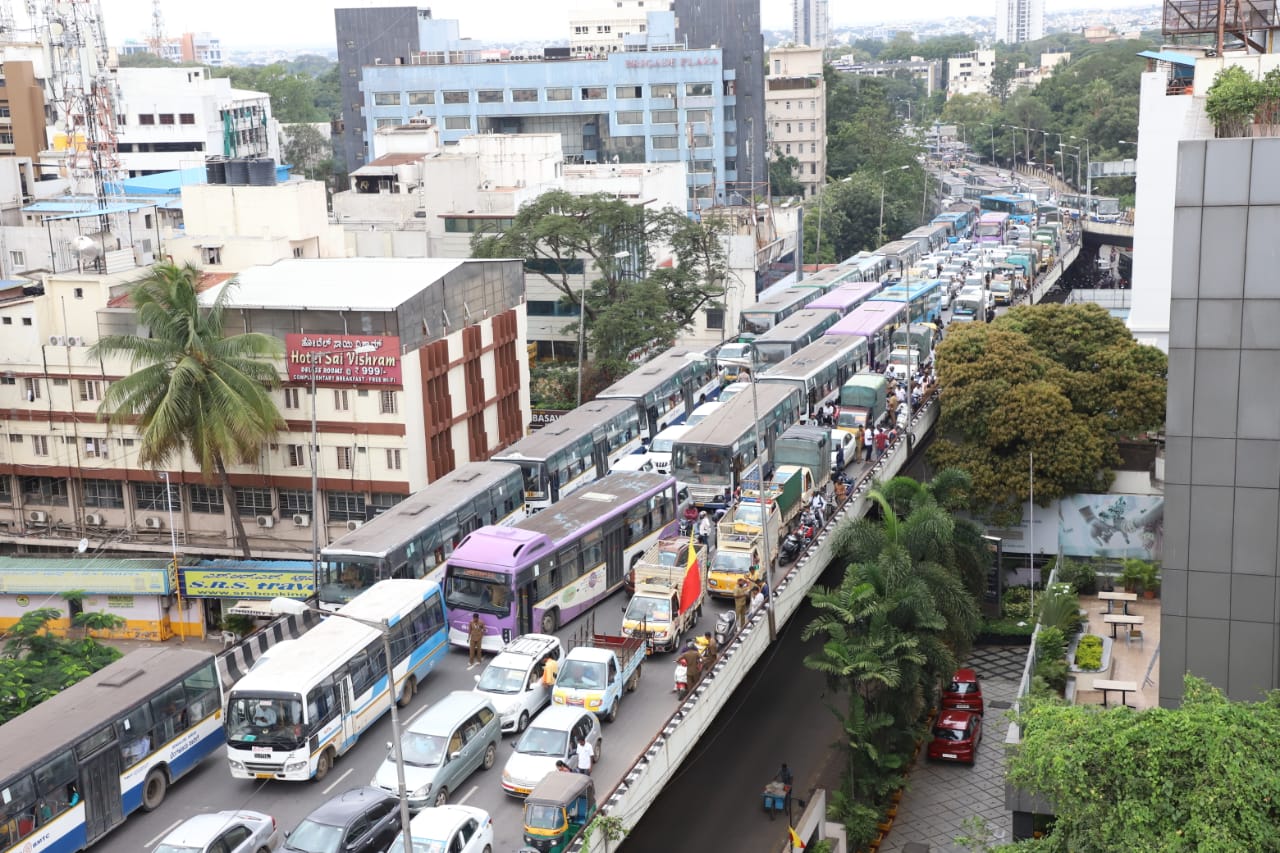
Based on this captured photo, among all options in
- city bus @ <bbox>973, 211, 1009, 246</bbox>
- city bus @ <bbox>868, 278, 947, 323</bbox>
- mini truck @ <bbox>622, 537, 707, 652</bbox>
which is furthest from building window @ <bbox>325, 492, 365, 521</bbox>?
city bus @ <bbox>973, 211, 1009, 246</bbox>

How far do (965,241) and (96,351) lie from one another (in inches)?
2397

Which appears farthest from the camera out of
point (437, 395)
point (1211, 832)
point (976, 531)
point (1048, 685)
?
point (437, 395)

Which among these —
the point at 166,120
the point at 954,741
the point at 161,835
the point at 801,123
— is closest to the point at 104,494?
the point at 161,835

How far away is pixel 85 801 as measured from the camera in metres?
23.0

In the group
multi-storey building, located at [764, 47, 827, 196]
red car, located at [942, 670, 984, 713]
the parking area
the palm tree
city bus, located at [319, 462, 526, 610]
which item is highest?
multi-storey building, located at [764, 47, 827, 196]

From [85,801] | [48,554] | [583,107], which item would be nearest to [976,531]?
[85,801]

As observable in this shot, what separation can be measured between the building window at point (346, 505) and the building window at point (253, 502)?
1.98 metres

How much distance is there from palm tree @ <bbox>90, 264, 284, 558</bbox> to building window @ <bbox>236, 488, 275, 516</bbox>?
1995mm

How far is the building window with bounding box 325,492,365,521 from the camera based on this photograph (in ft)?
132

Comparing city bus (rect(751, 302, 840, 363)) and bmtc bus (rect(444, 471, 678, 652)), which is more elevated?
city bus (rect(751, 302, 840, 363))

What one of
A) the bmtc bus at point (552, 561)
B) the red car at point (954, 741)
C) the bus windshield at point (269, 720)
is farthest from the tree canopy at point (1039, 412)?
the bus windshield at point (269, 720)

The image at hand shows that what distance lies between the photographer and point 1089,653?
3234 cm

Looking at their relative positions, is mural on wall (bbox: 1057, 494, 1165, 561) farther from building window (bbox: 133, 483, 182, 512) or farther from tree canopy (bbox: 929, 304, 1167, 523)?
building window (bbox: 133, 483, 182, 512)

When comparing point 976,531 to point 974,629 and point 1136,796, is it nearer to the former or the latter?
point 974,629
